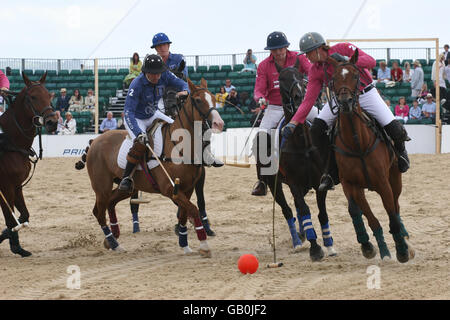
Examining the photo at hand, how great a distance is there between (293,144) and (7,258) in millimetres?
3972

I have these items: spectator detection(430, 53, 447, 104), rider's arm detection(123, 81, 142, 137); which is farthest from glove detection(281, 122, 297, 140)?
spectator detection(430, 53, 447, 104)

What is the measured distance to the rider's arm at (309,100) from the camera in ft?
26.8

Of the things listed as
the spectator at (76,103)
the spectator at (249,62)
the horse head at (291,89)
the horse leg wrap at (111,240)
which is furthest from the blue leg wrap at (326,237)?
the spectator at (76,103)

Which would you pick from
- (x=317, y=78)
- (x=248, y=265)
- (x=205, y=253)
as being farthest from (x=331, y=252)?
(x=317, y=78)

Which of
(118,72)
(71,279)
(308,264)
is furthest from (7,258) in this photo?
(118,72)

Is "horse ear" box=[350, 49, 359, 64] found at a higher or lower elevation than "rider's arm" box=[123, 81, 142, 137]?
higher

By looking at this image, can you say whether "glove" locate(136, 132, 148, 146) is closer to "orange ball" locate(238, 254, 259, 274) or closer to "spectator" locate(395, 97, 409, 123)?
"orange ball" locate(238, 254, 259, 274)

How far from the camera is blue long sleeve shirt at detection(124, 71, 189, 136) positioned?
8.89 m

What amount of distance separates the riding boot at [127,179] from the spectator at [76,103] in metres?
15.0

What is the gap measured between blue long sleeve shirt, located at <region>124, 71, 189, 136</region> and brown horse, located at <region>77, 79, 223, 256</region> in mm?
370

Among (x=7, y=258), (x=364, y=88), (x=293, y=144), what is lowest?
(x=7, y=258)
